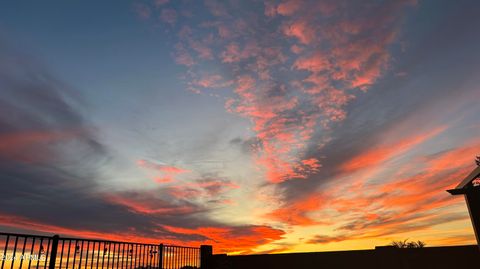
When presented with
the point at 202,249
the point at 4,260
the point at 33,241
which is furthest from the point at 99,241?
the point at 202,249

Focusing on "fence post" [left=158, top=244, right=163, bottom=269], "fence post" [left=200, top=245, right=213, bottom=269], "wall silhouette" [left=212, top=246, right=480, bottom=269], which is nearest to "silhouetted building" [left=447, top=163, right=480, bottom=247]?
"wall silhouette" [left=212, top=246, right=480, bottom=269]

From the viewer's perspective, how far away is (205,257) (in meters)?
16.4

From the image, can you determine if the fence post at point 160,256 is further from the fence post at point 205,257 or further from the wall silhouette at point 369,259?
the wall silhouette at point 369,259

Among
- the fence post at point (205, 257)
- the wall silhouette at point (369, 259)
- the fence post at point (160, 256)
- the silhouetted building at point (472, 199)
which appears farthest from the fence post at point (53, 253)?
the silhouetted building at point (472, 199)

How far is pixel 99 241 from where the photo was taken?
9.88m

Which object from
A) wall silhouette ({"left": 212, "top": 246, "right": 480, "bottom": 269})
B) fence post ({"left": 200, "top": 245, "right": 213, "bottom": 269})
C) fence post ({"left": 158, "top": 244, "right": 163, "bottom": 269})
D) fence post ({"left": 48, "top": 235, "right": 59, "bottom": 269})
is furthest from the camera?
fence post ({"left": 200, "top": 245, "right": 213, "bottom": 269})

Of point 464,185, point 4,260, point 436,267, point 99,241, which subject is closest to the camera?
point 4,260

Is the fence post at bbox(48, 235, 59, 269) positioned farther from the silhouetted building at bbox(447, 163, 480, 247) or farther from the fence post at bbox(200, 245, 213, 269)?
the silhouetted building at bbox(447, 163, 480, 247)

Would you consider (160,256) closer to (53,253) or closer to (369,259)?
(53,253)

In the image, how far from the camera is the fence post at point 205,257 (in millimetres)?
16141

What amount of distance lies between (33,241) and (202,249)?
972cm

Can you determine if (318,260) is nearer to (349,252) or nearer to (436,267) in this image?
(349,252)

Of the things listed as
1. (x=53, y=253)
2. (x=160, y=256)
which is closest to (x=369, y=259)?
(x=160, y=256)

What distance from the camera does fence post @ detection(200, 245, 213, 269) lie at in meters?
16.1
